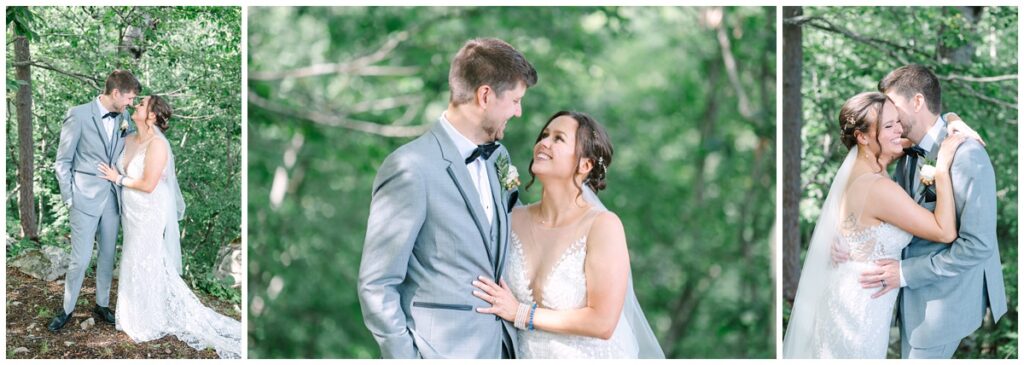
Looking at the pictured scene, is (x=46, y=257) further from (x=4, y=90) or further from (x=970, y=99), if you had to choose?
(x=970, y=99)

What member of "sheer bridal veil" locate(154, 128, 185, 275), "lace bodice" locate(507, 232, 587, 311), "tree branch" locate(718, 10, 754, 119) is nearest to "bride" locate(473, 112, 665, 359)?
"lace bodice" locate(507, 232, 587, 311)

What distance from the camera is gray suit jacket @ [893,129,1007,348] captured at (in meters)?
3.52

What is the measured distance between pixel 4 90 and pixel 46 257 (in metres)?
0.75

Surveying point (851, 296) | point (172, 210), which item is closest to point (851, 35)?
point (851, 296)

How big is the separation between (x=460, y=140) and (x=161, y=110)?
63.5 inches

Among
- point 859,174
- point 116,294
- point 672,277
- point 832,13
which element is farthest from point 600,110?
point 116,294

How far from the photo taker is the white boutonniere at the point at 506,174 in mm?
3156

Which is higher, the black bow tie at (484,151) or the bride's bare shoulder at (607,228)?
the black bow tie at (484,151)

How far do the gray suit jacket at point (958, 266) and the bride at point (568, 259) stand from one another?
133 centimetres

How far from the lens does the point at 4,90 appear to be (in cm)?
380

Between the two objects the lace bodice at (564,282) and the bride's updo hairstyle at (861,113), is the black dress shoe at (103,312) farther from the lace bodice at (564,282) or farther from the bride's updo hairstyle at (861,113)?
the bride's updo hairstyle at (861,113)

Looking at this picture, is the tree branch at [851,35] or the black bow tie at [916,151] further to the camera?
the tree branch at [851,35]

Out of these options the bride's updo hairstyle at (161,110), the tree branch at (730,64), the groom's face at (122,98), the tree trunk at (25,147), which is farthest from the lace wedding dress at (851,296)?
the tree branch at (730,64)

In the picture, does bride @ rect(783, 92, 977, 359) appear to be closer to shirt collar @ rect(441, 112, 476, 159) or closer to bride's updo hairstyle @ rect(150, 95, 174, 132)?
shirt collar @ rect(441, 112, 476, 159)
